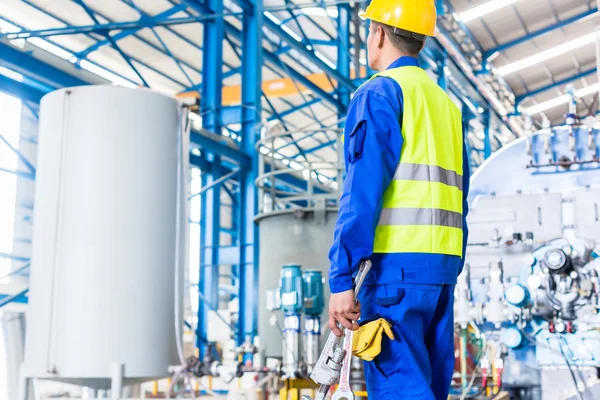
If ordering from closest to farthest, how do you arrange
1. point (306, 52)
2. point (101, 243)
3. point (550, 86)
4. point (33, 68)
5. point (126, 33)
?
point (101, 243) → point (33, 68) → point (306, 52) → point (126, 33) → point (550, 86)

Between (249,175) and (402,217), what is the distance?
874cm

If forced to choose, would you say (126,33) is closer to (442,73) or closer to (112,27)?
(112,27)

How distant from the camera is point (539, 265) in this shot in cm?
447

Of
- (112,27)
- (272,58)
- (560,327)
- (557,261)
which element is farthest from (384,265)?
(272,58)

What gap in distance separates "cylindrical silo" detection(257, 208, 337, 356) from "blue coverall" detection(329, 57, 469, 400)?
5359 millimetres

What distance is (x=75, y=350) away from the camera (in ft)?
10.9

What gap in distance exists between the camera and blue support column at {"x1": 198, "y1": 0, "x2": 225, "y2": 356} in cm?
1075

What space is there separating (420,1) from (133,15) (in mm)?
11941

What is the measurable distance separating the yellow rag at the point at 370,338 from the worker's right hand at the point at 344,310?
0.03m

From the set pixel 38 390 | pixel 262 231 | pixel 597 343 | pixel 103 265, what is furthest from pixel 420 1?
pixel 262 231

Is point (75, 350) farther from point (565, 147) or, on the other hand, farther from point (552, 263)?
point (565, 147)

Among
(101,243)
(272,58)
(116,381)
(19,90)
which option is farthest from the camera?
(272,58)

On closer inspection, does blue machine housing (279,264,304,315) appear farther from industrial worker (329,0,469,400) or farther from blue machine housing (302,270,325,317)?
industrial worker (329,0,469,400)

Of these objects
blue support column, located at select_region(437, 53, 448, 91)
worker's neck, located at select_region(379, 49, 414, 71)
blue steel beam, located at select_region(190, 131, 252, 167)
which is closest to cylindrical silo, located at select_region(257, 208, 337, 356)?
blue steel beam, located at select_region(190, 131, 252, 167)
